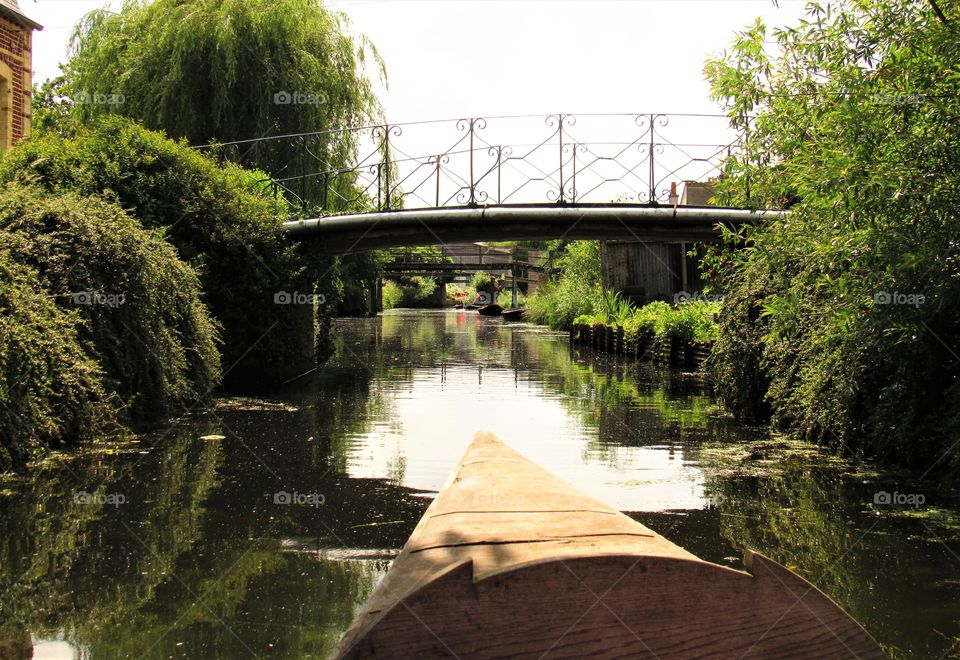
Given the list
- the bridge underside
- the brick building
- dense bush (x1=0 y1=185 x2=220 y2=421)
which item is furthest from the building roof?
dense bush (x1=0 y1=185 x2=220 y2=421)

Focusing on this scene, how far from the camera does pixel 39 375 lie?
853 cm

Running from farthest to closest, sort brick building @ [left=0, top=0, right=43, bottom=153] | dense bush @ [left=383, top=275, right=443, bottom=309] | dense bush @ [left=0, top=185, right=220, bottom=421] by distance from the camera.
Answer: dense bush @ [left=383, top=275, right=443, bottom=309], brick building @ [left=0, top=0, right=43, bottom=153], dense bush @ [left=0, top=185, right=220, bottom=421]

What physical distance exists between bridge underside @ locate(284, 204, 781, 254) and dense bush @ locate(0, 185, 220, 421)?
604 centimetres

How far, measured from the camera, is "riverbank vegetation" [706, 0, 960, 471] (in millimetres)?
7113

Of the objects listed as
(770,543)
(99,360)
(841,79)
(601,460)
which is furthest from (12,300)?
(841,79)

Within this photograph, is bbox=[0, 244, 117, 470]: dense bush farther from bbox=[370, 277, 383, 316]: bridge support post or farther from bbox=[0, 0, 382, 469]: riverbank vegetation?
bbox=[370, 277, 383, 316]: bridge support post

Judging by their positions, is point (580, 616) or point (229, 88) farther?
point (229, 88)

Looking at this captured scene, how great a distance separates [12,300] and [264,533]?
14.1ft

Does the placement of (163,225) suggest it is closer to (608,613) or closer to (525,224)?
(525,224)

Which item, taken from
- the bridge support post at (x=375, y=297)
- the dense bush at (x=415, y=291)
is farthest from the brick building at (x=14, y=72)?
the dense bush at (x=415, y=291)

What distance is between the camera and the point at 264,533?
624 centimetres

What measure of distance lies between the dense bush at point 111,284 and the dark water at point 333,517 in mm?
720

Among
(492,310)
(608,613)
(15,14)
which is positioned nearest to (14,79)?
(15,14)

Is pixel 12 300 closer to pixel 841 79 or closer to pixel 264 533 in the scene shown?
pixel 264 533
